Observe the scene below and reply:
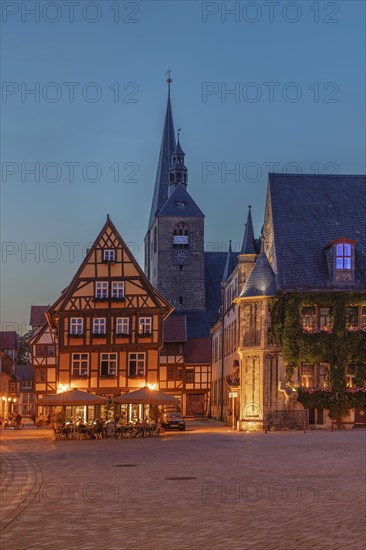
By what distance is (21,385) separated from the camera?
108312 mm

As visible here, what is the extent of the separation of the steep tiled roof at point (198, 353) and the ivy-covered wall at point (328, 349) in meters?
31.3

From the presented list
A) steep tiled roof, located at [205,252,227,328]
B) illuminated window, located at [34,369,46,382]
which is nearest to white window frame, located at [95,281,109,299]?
illuminated window, located at [34,369,46,382]

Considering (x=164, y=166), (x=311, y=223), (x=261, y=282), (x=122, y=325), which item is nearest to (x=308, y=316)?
(x=261, y=282)

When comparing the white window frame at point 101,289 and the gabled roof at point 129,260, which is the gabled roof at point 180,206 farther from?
the white window frame at point 101,289

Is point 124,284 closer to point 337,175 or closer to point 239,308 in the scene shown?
point 239,308

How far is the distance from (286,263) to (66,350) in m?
15.2

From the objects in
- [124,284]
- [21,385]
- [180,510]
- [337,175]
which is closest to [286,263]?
[337,175]

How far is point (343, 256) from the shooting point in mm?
50469

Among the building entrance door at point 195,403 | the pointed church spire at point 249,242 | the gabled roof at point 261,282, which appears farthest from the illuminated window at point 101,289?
the building entrance door at point 195,403

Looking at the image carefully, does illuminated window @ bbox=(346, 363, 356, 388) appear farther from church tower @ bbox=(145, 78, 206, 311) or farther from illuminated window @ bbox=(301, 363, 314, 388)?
church tower @ bbox=(145, 78, 206, 311)

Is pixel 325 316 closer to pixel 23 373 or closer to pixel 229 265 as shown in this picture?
pixel 229 265

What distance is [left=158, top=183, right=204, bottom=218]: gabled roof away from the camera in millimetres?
105500

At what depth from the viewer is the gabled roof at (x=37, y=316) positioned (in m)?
82.0

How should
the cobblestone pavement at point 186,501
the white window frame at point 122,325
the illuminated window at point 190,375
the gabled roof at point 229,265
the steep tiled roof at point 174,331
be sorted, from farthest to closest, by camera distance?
1. the gabled roof at point 229,265
2. the illuminated window at point 190,375
3. the steep tiled roof at point 174,331
4. the white window frame at point 122,325
5. the cobblestone pavement at point 186,501
